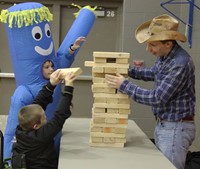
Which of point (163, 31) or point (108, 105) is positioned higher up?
point (163, 31)

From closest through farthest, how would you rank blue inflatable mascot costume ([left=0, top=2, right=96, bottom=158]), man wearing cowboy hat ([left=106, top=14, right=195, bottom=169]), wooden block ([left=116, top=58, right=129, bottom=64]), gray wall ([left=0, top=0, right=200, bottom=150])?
man wearing cowboy hat ([left=106, top=14, right=195, bottom=169]) < wooden block ([left=116, top=58, right=129, bottom=64]) < blue inflatable mascot costume ([left=0, top=2, right=96, bottom=158]) < gray wall ([left=0, top=0, right=200, bottom=150])

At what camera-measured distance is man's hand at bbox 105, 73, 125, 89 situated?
1.94 m

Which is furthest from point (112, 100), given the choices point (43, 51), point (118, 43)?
point (118, 43)

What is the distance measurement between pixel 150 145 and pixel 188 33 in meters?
1.67

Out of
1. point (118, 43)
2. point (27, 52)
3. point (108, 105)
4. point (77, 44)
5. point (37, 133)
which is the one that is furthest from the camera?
point (118, 43)

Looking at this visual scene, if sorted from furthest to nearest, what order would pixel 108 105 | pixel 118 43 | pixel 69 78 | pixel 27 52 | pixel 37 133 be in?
pixel 118 43
pixel 27 52
pixel 108 105
pixel 69 78
pixel 37 133

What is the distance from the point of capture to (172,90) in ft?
6.03

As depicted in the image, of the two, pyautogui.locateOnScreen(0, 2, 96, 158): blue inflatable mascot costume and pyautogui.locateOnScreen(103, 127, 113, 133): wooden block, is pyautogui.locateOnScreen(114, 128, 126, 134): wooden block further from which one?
pyautogui.locateOnScreen(0, 2, 96, 158): blue inflatable mascot costume

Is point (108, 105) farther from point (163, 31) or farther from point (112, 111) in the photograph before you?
point (163, 31)

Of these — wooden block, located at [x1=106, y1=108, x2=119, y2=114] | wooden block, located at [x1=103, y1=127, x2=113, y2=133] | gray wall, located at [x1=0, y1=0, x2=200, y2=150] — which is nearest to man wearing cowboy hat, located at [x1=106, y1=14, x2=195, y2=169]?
wooden block, located at [x1=106, y1=108, x2=119, y2=114]

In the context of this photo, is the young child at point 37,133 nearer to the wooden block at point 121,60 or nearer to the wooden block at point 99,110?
the wooden block at point 99,110

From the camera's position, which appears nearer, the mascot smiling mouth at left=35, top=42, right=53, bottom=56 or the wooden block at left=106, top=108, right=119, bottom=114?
the wooden block at left=106, top=108, right=119, bottom=114

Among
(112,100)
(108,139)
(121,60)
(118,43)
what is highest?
(118,43)

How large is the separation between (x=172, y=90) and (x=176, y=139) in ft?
1.00
